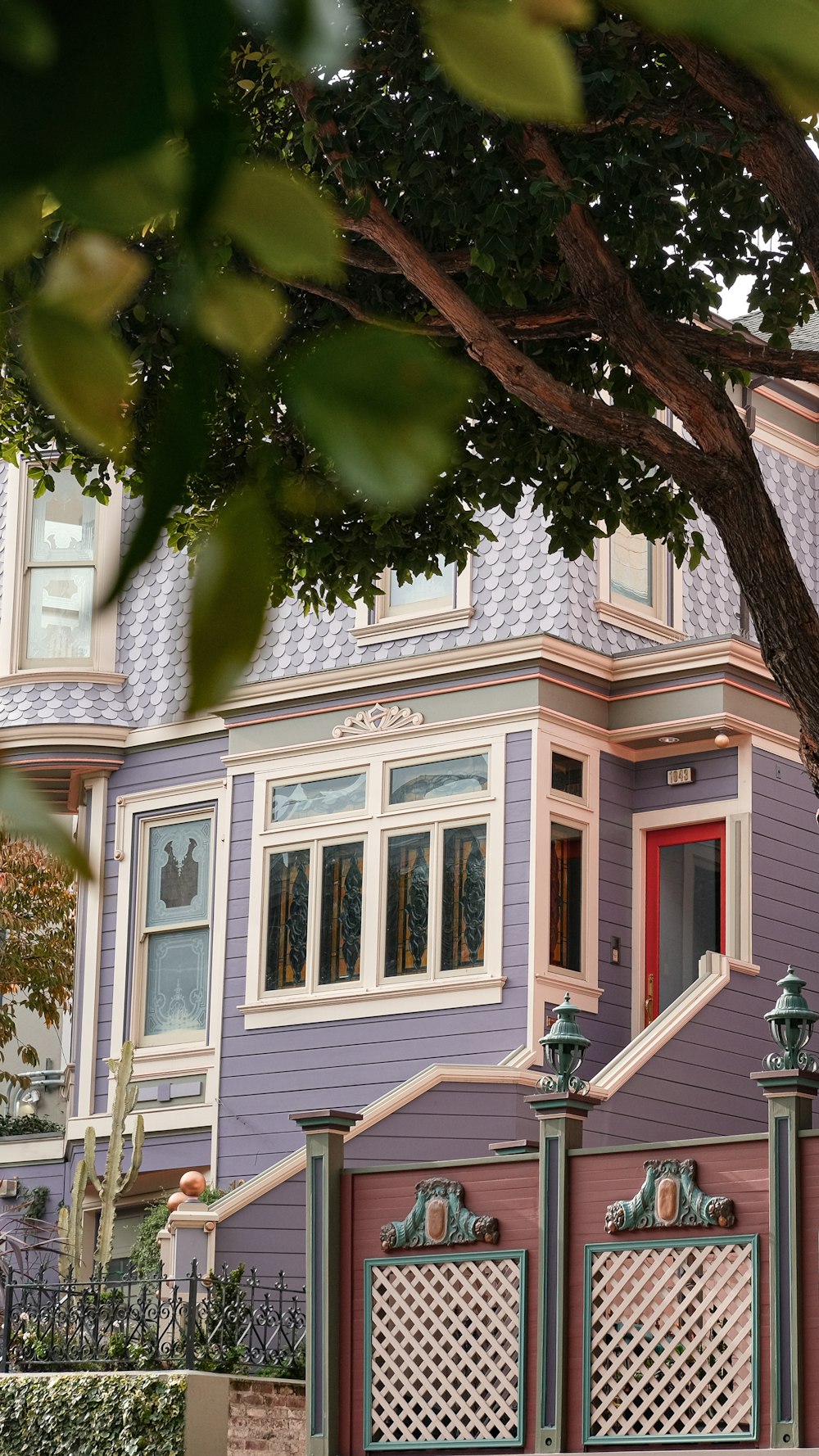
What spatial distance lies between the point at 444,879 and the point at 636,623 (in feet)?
9.30

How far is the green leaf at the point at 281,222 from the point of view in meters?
0.61

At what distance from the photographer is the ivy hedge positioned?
1115cm

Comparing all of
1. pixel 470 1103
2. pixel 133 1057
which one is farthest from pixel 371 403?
pixel 133 1057

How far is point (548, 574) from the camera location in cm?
1531

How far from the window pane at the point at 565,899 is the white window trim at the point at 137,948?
3.23 m

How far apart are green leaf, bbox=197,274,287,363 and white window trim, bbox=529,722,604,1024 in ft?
45.7

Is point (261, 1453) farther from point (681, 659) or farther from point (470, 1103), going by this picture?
point (681, 659)

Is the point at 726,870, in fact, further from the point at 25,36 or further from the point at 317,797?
the point at 25,36

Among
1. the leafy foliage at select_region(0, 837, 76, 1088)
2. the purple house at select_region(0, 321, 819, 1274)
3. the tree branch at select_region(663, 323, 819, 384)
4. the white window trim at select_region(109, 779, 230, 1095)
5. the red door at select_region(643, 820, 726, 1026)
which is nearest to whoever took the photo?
the tree branch at select_region(663, 323, 819, 384)

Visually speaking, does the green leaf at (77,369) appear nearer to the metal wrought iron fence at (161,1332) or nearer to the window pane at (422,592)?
the metal wrought iron fence at (161,1332)

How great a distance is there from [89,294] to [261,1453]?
11862mm

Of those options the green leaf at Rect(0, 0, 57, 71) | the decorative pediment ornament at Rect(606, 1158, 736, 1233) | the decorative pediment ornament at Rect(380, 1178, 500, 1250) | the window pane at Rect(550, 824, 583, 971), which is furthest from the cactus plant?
the green leaf at Rect(0, 0, 57, 71)

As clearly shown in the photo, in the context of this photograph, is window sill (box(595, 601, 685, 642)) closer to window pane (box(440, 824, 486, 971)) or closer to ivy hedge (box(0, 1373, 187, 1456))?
window pane (box(440, 824, 486, 971))

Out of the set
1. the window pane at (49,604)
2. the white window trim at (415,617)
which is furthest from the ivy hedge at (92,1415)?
the window pane at (49,604)
